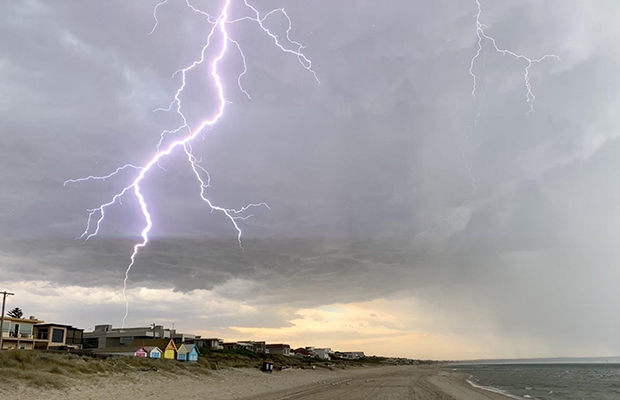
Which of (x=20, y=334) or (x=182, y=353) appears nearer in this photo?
(x=20, y=334)

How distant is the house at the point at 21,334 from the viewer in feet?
183

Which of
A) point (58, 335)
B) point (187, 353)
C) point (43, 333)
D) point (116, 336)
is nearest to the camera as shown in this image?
point (187, 353)

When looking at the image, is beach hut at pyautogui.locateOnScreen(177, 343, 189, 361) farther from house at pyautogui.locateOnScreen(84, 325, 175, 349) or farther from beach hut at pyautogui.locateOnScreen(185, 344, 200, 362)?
house at pyautogui.locateOnScreen(84, 325, 175, 349)

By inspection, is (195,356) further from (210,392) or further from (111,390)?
(111,390)

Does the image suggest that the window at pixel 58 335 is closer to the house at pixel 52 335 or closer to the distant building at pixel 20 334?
the house at pixel 52 335

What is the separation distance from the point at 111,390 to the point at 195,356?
3558cm

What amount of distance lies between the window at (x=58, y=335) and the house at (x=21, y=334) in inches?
68.8

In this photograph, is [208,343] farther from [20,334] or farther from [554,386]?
[554,386]

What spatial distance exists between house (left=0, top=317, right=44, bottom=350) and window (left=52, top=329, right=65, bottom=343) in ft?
5.73

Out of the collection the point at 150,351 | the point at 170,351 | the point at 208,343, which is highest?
the point at 150,351

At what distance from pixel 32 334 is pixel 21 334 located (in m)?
1.97

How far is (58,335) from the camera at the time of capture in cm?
6388

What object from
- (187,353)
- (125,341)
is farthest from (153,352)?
(125,341)

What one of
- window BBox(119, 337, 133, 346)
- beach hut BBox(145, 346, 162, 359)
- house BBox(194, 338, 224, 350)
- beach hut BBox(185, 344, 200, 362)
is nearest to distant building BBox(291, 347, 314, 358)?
house BBox(194, 338, 224, 350)
